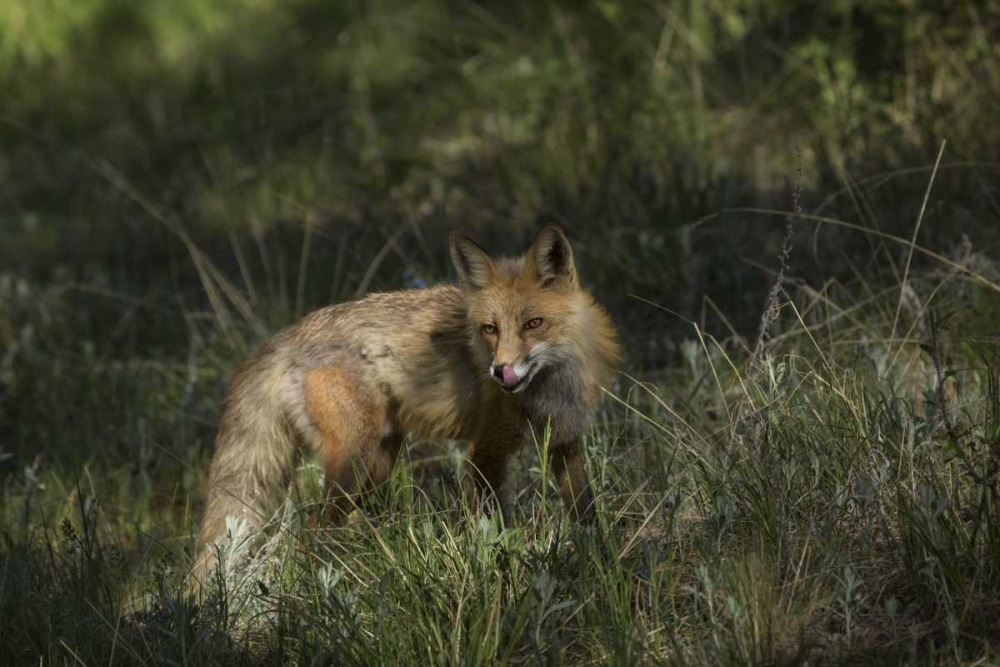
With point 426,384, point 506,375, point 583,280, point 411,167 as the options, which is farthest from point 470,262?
point 411,167

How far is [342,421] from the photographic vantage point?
15.0 ft

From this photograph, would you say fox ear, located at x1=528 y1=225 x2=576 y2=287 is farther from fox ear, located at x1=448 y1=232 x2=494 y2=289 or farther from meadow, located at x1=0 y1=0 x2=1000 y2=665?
meadow, located at x1=0 y1=0 x2=1000 y2=665

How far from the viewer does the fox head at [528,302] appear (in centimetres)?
420

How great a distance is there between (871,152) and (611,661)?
14.1ft

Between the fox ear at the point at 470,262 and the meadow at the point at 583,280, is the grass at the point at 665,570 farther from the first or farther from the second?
the fox ear at the point at 470,262

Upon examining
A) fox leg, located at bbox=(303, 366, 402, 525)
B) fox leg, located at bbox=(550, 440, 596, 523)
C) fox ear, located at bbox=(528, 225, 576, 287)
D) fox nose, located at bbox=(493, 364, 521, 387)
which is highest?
fox ear, located at bbox=(528, 225, 576, 287)

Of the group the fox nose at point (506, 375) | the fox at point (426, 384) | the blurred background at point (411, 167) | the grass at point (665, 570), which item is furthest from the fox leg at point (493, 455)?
the blurred background at point (411, 167)

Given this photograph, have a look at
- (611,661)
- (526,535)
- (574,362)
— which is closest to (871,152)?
(574,362)

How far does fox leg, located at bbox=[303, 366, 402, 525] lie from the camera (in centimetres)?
451

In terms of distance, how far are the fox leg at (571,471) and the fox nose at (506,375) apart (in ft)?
1.54

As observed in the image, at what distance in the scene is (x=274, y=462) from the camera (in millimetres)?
4723

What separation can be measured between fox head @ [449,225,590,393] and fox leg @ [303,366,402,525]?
502mm

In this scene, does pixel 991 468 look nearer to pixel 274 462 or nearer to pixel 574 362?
pixel 574 362

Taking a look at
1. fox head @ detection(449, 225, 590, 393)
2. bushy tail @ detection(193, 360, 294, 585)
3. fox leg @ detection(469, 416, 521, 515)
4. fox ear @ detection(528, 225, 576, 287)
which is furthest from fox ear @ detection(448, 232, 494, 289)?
bushy tail @ detection(193, 360, 294, 585)
